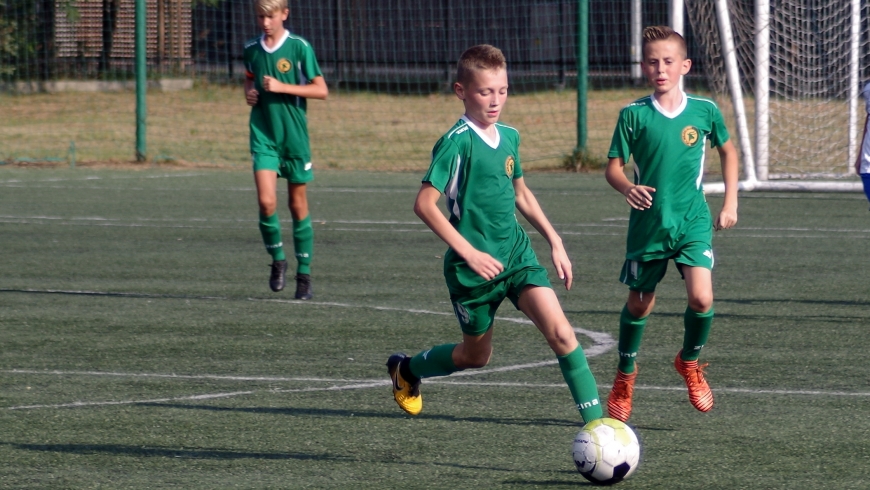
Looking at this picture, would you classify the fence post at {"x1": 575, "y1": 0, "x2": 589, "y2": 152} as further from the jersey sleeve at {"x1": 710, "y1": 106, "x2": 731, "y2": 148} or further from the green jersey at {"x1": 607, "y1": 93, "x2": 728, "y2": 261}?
the green jersey at {"x1": 607, "y1": 93, "x2": 728, "y2": 261}

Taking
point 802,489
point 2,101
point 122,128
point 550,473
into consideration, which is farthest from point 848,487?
point 2,101

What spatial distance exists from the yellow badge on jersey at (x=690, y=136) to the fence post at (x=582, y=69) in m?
12.5

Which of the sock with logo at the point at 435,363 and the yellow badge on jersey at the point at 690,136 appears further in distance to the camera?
the yellow badge on jersey at the point at 690,136

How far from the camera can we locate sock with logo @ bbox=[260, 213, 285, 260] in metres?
8.96

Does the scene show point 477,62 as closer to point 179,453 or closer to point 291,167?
point 179,453

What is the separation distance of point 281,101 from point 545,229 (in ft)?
14.2

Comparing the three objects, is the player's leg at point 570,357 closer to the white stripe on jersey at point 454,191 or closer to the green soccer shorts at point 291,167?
the white stripe on jersey at point 454,191

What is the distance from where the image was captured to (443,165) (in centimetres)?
497

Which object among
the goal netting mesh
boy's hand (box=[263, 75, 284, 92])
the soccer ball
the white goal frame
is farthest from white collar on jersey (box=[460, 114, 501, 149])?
the goal netting mesh

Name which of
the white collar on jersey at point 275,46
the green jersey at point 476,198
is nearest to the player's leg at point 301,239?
the white collar on jersey at point 275,46

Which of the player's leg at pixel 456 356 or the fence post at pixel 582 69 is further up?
the fence post at pixel 582 69

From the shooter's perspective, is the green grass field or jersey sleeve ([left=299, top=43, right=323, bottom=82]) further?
jersey sleeve ([left=299, top=43, right=323, bottom=82])

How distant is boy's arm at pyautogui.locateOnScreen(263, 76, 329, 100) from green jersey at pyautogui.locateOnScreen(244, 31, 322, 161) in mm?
60

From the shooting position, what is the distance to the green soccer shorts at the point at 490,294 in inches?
196
